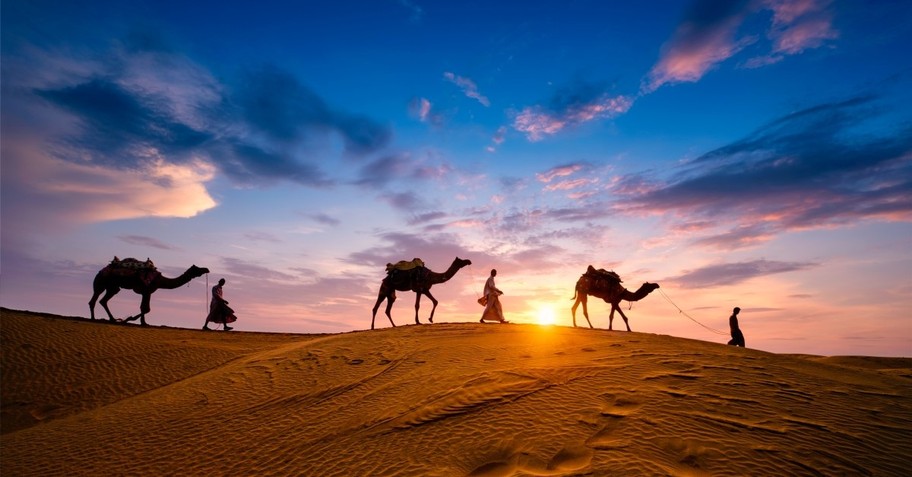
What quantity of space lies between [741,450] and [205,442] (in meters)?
7.17

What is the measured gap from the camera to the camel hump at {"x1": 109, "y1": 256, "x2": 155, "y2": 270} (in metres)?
18.4

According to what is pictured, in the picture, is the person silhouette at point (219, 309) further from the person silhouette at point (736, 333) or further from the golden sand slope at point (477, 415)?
the person silhouette at point (736, 333)

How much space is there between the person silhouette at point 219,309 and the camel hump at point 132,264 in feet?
9.33

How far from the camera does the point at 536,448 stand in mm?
4922

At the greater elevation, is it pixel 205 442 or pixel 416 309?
pixel 416 309

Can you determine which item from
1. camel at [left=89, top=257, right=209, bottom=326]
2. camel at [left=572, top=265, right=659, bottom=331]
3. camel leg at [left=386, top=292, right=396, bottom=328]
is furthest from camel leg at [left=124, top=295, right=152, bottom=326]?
camel at [left=572, top=265, right=659, bottom=331]

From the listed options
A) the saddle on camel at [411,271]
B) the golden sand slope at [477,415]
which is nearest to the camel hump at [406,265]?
the saddle on camel at [411,271]

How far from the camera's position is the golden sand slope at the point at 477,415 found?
15.8 feet

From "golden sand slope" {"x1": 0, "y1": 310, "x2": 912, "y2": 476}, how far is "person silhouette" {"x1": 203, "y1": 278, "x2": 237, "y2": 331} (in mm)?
7800

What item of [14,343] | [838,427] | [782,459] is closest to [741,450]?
[782,459]

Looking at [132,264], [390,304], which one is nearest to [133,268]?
[132,264]

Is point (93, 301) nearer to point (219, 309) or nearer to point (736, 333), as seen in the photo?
point (219, 309)

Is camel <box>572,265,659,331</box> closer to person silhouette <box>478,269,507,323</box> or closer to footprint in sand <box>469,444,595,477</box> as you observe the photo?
A: person silhouette <box>478,269,507,323</box>

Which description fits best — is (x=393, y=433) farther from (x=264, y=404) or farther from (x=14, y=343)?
(x=14, y=343)
